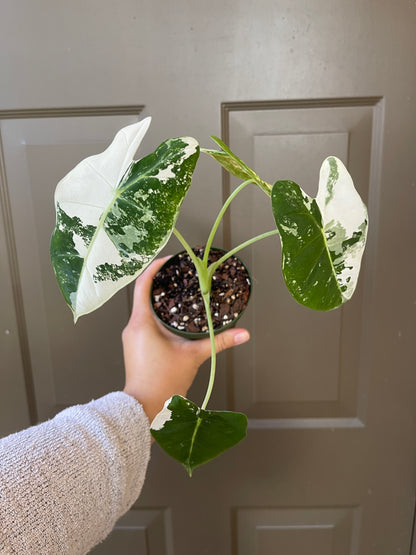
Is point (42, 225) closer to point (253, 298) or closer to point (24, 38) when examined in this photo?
point (24, 38)

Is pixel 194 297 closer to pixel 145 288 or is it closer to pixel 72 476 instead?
pixel 145 288

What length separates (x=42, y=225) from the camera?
0.83 metres

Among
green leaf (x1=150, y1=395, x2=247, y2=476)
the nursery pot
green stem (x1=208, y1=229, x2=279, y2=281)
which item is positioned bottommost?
green leaf (x1=150, y1=395, x2=247, y2=476)

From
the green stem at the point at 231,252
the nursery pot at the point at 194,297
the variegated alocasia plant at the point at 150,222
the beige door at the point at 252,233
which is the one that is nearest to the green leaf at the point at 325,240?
the variegated alocasia plant at the point at 150,222

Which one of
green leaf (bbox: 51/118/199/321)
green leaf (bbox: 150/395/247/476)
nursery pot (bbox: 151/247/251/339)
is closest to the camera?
green leaf (bbox: 51/118/199/321)

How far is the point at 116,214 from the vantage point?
1.43 feet

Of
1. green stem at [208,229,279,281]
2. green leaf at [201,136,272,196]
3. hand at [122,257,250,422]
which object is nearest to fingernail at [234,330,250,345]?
hand at [122,257,250,422]

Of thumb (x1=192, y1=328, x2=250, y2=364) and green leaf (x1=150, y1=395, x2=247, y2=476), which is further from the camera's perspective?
thumb (x1=192, y1=328, x2=250, y2=364)

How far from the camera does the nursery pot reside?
0.67 meters

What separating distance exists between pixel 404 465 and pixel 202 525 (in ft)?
1.58

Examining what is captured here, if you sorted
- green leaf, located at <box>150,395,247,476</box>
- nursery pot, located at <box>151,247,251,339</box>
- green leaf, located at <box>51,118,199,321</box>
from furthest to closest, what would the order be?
nursery pot, located at <box>151,247,251,339</box>
green leaf, located at <box>150,395,247,476</box>
green leaf, located at <box>51,118,199,321</box>

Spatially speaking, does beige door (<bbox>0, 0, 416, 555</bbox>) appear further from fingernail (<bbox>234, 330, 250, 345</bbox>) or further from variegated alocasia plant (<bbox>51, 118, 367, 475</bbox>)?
variegated alocasia plant (<bbox>51, 118, 367, 475</bbox>)

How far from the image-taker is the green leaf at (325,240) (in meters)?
0.43

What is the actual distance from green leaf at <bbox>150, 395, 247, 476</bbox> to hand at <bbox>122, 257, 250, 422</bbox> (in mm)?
153
